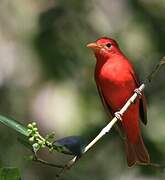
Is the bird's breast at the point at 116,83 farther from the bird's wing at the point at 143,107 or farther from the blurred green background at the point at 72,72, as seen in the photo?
the blurred green background at the point at 72,72

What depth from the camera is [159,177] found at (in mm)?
4949

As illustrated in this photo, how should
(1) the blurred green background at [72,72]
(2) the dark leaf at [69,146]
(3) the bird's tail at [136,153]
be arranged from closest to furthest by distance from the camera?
1. (2) the dark leaf at [69,146]
2. (3) the bird's tail at [136,153]
3. (1) the blurred green background at [72,72]

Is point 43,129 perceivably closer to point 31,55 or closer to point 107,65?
point 31,55

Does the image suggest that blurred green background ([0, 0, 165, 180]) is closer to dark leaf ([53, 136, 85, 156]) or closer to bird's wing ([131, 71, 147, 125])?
bird's wing ([131, 71, 147, 125])

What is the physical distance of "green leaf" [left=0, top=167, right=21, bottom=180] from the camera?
87.5 inches

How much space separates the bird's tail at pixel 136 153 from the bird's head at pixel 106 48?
2.07 feet

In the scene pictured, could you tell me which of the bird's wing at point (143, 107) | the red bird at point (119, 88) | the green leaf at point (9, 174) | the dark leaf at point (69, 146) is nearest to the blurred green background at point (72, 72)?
the red bird at point (119, 88)

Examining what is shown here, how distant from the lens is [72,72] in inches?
219

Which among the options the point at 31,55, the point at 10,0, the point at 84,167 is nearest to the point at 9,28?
the point at 10,0

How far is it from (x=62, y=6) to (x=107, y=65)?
1.41 metres

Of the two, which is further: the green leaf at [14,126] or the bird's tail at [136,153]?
the bird's tail at [136,153]

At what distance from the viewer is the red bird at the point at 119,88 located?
170 inches

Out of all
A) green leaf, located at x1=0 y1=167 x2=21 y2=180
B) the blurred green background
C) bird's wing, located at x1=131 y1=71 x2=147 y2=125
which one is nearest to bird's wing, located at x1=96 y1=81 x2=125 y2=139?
bird's wing, located at x1=131 y1=71 x2=147 y2=125

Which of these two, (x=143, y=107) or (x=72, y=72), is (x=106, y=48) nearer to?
(x=143, y=107)
